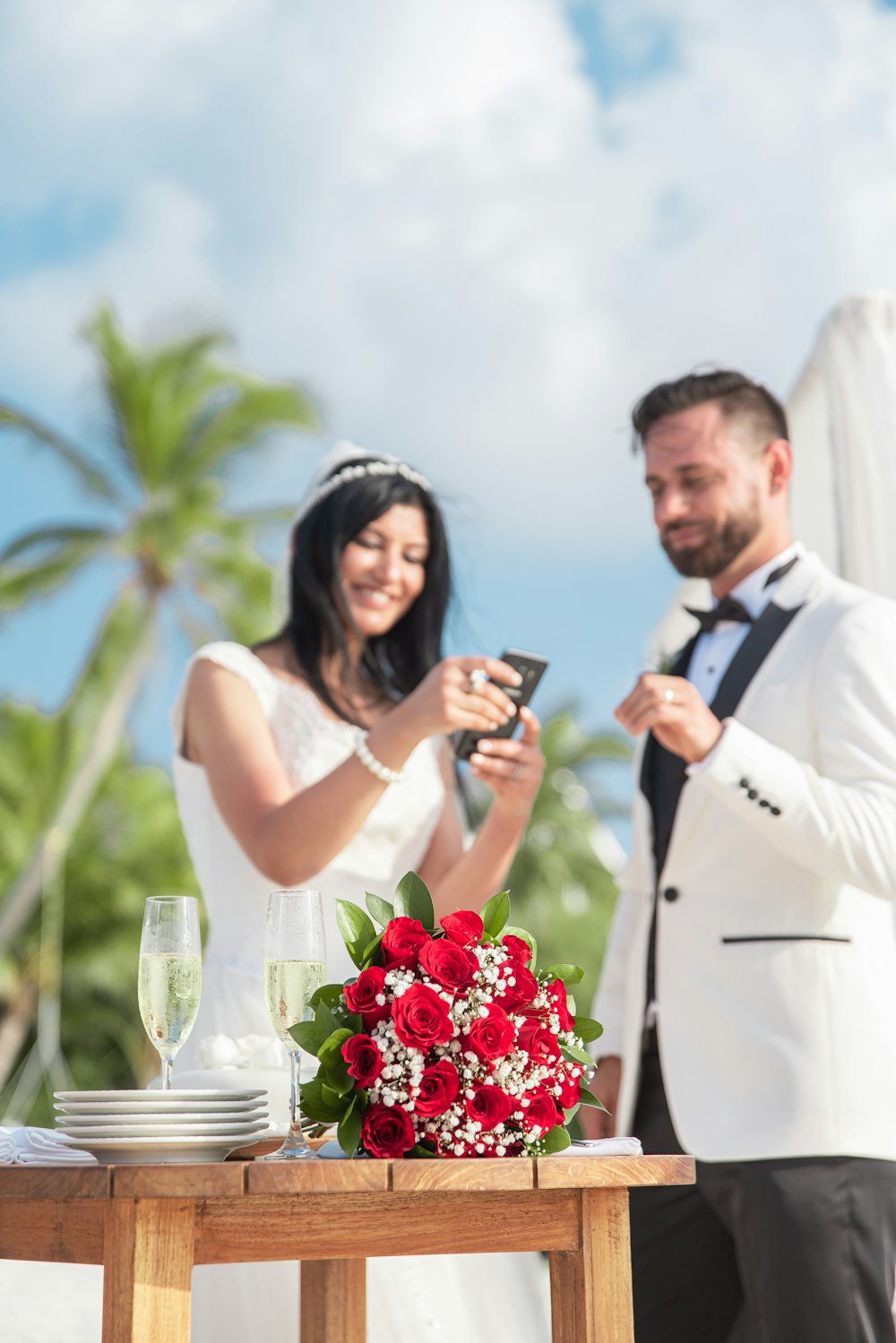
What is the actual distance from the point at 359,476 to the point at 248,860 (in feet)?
3.21

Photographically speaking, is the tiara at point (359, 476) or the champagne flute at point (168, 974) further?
the tiara at point (359, 476)

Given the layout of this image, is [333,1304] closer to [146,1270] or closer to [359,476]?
[146,1270]

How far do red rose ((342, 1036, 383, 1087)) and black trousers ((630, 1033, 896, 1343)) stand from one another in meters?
1.41

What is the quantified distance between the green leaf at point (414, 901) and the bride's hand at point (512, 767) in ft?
4.09

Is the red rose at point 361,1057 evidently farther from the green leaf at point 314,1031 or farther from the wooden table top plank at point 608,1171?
the wooden table top plank at point 608,1171

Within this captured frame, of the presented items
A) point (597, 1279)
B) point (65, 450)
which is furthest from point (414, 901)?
point (65, 450)

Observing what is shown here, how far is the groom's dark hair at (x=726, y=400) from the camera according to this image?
365cm

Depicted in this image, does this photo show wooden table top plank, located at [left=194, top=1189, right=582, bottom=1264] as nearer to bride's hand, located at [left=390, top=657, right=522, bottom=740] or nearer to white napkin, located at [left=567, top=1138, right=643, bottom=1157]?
white napkin, located at [left=567, top=1138, right=643, bottom=1157]

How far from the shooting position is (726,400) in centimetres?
367

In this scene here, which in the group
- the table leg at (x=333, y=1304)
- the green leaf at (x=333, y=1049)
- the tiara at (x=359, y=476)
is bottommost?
the table leg at (x=333, y=1304)

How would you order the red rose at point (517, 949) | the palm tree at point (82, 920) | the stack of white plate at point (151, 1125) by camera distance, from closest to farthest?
the stack of white plate at point (151, 1125) → the red rose at point (517, 949) → the palm tree at point (82, 920)

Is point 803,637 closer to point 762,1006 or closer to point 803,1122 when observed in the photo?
point 762,1006

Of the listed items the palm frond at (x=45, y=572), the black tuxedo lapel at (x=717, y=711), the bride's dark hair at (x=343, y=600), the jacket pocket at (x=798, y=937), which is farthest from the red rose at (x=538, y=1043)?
the palm frond at (x=45, y=572)

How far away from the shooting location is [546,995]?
1.93 meters
